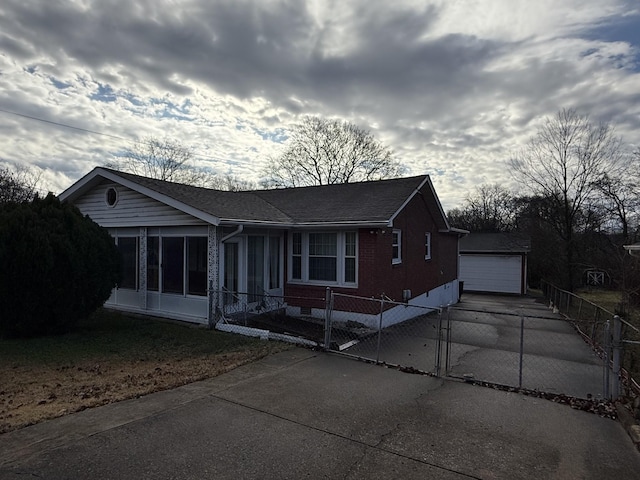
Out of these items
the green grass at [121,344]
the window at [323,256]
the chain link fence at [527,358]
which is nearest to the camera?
the chain link fence at [527,358]

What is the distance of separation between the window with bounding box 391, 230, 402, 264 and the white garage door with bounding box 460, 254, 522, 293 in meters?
17.2

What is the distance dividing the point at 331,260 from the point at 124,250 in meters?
6.38

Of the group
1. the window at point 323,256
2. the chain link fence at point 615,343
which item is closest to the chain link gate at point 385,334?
the window at point 323,256

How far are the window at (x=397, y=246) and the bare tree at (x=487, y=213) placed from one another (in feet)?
119

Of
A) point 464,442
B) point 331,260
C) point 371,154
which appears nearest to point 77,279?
point 331,260

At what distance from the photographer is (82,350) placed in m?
A: 8.63

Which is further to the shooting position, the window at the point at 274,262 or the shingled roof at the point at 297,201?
the window at the point at 274,262

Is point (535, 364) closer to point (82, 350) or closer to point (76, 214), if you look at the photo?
point (82, 350)

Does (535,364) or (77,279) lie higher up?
(77,279)

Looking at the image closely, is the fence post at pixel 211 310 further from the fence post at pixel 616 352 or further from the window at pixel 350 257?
the fence post at pixel 616 352

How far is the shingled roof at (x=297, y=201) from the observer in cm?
1109

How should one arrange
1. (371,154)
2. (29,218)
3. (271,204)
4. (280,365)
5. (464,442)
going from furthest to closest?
(371,154) → (271,204) → (29,218) → (280,365) → (464,442)

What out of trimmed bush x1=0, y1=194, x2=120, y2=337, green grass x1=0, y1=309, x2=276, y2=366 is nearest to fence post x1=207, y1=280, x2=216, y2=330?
green grass x1=0, y1=309, x2=276, y2=366

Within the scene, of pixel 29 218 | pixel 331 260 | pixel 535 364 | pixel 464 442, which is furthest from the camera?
pixel 331 260
